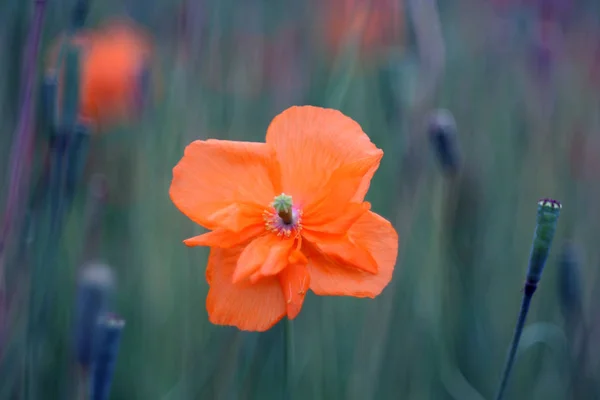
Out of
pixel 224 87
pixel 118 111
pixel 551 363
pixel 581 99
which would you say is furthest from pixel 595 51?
pixel 118 111

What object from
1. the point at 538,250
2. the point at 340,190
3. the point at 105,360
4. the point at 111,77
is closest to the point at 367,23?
the point at 111,77

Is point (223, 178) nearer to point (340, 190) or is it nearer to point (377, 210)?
point (340, 190)

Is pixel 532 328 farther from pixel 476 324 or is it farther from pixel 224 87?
pixel 224 87

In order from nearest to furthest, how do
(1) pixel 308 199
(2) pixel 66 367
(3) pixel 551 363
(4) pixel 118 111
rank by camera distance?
(1) pixel 308 199, (2) pixel 66 367, (3) pixel 551 363, (4) pixel 118 111

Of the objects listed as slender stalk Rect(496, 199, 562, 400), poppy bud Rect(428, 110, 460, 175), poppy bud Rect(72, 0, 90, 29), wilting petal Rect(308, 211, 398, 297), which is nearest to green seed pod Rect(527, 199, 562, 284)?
slender stalk Rect(496, 199, 562, 400)

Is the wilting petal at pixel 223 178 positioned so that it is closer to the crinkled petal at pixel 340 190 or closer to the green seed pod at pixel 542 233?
the crinkled petal at pixel 340 190
